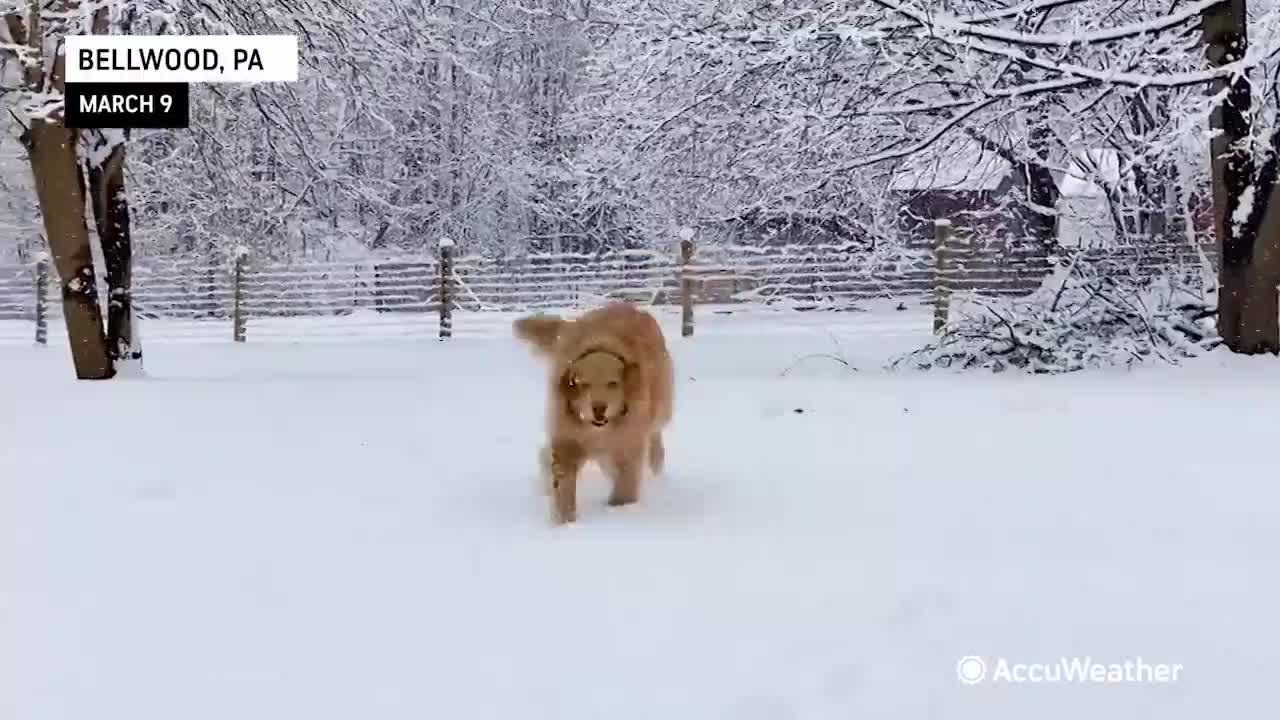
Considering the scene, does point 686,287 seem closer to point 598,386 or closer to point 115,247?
point 115,247

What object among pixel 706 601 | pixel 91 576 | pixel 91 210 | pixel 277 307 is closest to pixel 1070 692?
pixel 706 601

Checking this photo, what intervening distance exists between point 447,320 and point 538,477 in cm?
1103

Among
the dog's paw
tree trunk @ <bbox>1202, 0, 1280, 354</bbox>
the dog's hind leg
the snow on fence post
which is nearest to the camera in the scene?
the dog's paw

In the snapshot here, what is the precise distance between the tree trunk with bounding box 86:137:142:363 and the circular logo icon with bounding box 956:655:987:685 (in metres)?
8.62

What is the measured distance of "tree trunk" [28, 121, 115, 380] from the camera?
853cm

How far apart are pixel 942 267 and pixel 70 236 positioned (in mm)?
10094

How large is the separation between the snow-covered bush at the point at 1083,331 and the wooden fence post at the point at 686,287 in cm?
496

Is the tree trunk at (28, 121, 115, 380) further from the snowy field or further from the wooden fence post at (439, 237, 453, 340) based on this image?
the wooden fence post at (439, 237, 453, 340)

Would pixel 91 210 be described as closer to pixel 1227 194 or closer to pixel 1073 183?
pixel 1227 194

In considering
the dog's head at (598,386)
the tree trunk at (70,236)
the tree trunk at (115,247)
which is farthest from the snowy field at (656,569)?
the tree trunk at (115,247)

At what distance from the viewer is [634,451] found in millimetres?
3859

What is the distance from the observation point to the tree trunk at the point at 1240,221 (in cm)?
806

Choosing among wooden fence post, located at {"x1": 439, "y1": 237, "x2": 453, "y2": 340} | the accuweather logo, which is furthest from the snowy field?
wooden fence post, located at {"x1": 439, "y1": 237, "x2": 453, "y2": 340}

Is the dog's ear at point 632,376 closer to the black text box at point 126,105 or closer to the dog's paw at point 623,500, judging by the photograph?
the dog's paw at point 623,500
